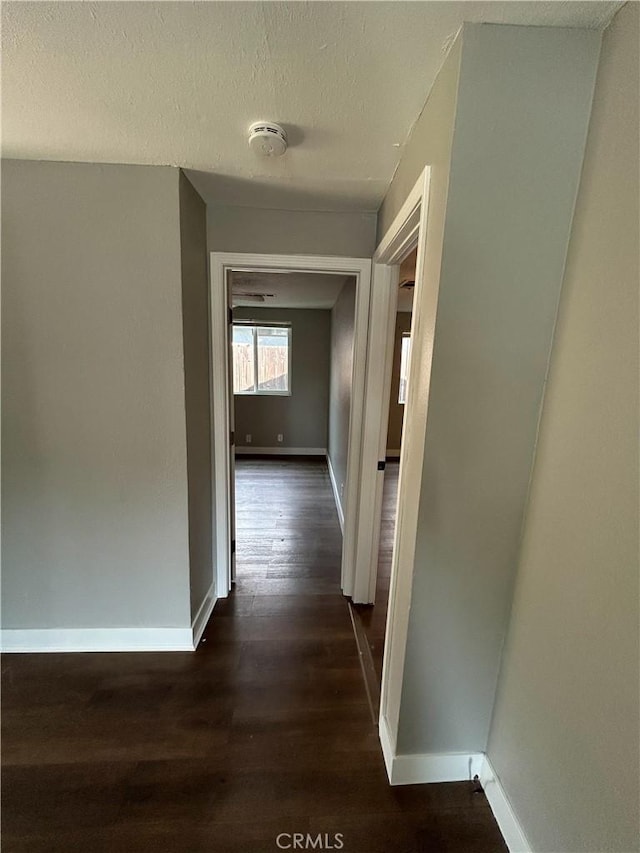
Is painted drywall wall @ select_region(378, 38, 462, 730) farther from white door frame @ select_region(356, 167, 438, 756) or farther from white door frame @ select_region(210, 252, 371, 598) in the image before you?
white door frame @ select_region(210, 252, 371, 598)

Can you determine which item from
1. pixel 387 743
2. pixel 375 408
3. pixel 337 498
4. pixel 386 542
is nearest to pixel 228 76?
pixel 375 408

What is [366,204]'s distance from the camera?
174cm

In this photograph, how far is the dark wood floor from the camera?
1107 mm

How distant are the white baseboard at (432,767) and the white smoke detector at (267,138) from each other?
217cm

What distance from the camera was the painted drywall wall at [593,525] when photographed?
0.73m

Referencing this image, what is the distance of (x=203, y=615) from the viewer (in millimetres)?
1978

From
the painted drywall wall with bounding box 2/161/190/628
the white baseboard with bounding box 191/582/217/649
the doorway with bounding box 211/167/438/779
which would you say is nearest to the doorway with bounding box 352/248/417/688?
the doorway with bounding box 211/167/438/779

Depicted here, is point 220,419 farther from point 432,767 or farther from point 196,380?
point 432,767

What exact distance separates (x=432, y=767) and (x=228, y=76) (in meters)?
2.31

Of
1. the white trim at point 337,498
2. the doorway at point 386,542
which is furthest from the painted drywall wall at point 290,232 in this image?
the white trim at point 337,498

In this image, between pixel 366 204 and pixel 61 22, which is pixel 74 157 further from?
pixel 366 204

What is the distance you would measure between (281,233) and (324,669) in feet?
7.39

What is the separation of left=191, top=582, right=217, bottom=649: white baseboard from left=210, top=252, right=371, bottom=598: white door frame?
0.09 m

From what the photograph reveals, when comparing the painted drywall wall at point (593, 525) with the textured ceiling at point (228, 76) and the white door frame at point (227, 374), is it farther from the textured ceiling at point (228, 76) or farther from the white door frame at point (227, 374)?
the white door frame at point (227, 374)
